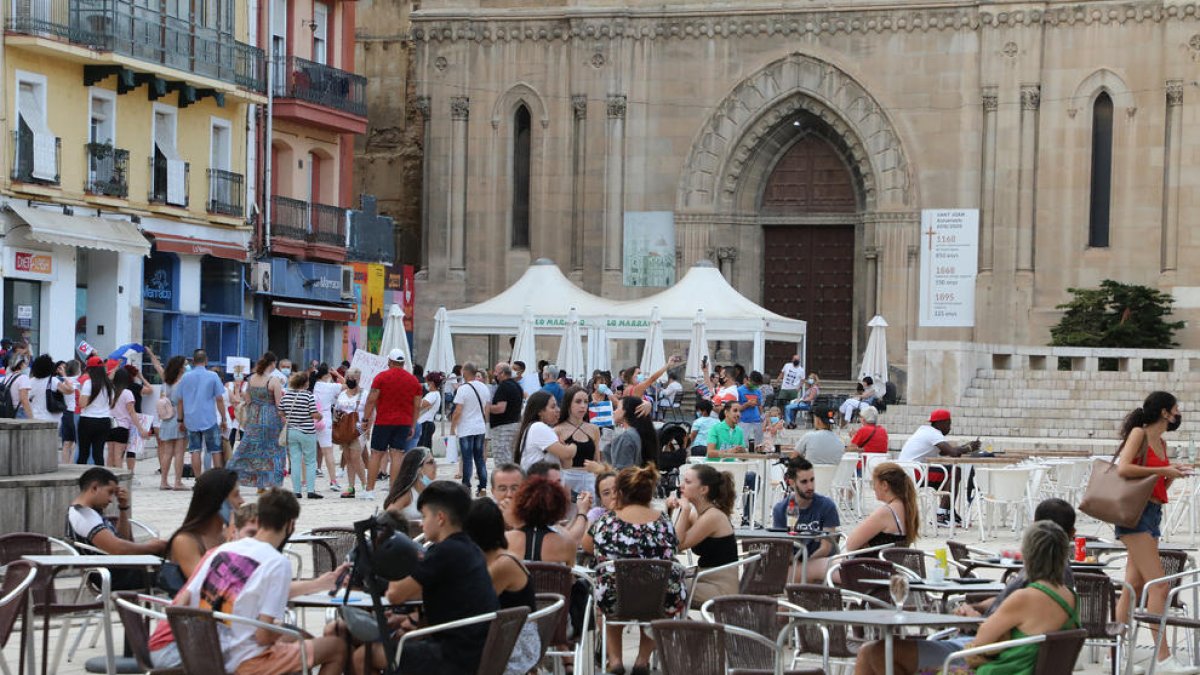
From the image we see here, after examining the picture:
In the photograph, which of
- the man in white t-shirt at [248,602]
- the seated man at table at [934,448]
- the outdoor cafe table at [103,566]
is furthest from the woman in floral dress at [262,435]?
the man in white t-shirt at [248,602]

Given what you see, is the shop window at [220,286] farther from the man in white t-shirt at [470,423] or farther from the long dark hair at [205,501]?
the long dark hair at [205,501]

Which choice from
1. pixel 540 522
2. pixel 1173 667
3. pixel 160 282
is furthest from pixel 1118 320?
pixel 540 522

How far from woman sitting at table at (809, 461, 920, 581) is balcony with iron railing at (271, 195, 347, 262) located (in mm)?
26513

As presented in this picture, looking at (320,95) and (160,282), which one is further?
(320,95)

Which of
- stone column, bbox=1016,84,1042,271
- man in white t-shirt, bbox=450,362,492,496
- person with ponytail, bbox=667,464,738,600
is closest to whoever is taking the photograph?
person with ponytail, bbox=667,464,738,600

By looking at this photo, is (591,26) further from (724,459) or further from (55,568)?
(55,568)

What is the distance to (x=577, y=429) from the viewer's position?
16.4m

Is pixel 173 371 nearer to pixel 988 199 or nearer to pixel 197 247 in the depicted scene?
pixel 197 247

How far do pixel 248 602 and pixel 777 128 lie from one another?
34515mm

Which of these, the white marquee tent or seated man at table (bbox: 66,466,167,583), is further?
the white marquee tent

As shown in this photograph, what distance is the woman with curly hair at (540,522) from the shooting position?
10969 mm

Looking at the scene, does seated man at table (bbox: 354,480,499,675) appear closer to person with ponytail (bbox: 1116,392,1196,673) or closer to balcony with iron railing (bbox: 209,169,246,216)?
person with ponytail (bbox: 1116,392,1196,673)

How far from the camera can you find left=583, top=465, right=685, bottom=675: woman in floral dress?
11344 millimetres

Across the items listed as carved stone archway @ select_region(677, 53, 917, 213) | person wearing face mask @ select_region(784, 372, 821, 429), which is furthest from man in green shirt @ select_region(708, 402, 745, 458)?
carved stone archway @ select_region(677, 53, 917, 213)
